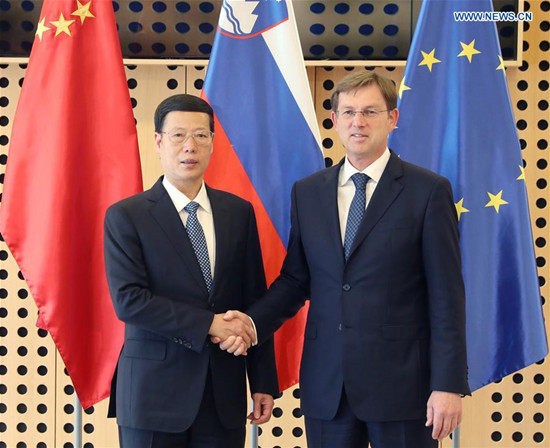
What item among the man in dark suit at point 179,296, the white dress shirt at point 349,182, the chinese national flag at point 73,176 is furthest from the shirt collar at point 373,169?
the chinese national flag at point 73,176

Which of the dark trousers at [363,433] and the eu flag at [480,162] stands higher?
the eu flag at [480,162]

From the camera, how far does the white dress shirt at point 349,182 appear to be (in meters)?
2.18

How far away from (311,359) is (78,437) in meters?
1.40

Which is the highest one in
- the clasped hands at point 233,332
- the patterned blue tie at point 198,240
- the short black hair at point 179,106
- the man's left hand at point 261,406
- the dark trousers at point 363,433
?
the short black hair at point 179,106

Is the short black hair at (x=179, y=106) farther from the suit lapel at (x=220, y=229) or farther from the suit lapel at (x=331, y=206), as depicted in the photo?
the suit lapel at (x=331, y=206)

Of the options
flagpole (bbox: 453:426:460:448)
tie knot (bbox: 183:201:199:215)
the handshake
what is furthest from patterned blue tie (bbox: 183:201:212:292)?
flagpole (bbox: 453:426:460:448)

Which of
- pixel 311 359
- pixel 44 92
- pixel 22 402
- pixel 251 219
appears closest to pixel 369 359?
pixel 311 359

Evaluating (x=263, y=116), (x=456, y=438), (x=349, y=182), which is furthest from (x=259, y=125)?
(x=456, y=438)

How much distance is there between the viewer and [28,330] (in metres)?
3.58

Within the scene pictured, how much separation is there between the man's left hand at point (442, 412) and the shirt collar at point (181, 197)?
962 millimetres

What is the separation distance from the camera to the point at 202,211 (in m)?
2.28

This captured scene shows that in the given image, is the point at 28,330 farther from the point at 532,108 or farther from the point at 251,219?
the point at 532,108

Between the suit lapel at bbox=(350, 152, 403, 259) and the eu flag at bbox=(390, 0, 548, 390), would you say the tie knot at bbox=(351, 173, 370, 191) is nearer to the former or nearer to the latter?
the suit lapel at bbox=(350, 152, 403, 259)

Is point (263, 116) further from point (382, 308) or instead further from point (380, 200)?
point (382, 308)
